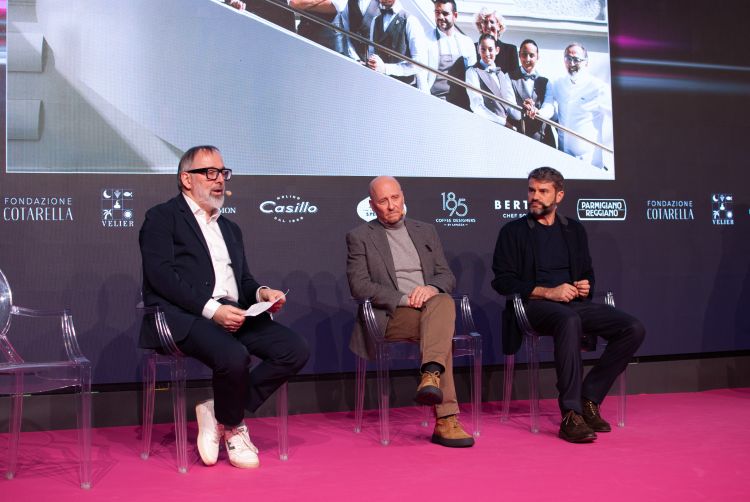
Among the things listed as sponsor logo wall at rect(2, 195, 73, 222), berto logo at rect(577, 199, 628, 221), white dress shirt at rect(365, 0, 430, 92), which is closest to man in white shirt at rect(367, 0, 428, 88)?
white dress shirt at rect(365, 0, 430, 92)

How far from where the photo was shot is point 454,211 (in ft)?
16.2

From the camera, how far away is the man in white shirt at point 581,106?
5137 millimetres

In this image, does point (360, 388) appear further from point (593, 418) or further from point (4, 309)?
point (4, 309)

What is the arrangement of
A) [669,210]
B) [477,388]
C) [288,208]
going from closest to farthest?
[477,388] → [288,208] → [669,210]

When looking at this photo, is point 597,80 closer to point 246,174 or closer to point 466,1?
point 466,1

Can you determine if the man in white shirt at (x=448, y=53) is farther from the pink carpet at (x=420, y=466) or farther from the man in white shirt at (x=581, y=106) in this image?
the pink carpet at (x=420, y=466)

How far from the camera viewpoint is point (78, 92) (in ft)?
14.2

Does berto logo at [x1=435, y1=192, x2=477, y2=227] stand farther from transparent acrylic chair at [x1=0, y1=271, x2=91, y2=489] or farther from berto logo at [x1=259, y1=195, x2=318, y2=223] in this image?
transparent acrylic chair at [x1=0, y1=271, x2=91, y2=489]

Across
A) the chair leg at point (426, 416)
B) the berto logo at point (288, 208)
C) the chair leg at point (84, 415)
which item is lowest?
the chair leg at point (426, 416)

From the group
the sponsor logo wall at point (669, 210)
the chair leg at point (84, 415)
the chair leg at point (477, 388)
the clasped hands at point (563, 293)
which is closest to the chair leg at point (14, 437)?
the chair leg at point (84, 415)

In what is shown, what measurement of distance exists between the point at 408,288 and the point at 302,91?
134 cm

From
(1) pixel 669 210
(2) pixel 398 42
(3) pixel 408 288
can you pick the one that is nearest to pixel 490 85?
(2) pixel 398 42

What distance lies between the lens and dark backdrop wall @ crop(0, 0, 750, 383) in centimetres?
432

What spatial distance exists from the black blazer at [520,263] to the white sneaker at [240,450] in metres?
1.49
